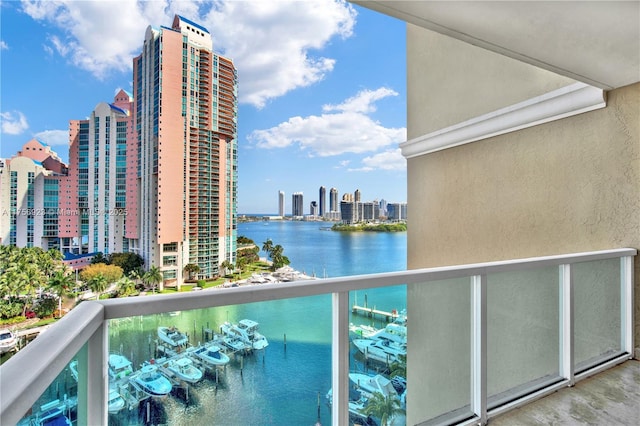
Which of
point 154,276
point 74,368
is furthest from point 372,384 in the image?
point 154,276

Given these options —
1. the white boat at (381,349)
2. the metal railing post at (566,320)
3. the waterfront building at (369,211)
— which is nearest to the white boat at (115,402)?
the white boat at (381,349)

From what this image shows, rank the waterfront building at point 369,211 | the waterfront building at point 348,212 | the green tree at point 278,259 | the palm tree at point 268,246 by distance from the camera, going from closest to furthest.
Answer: the waterfront building at point 369,211 → the waterfront building at point 348,212 → the green tree at point 278,259 → the palm tree at point 268,246

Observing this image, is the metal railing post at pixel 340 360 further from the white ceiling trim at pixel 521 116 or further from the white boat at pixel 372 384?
the white ceiling trim at pixel 521 116

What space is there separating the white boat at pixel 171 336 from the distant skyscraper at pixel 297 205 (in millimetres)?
23976

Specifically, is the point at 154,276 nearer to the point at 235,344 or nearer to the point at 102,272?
the point at 102,272

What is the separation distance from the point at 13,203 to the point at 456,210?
19.4 meters

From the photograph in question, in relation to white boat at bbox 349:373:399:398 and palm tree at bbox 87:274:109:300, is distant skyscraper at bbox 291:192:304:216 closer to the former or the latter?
palm tree at bbox 87:274:109:300

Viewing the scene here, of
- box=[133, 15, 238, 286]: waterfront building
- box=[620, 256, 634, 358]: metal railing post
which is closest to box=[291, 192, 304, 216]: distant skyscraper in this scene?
box=[133, 15, 238, 286]: waterfront building

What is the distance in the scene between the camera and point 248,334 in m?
1.35

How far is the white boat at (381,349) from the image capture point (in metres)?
1.68

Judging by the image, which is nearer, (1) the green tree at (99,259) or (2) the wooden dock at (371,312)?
(2) the wooden dock at (371,312)

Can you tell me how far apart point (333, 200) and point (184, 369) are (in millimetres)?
24444

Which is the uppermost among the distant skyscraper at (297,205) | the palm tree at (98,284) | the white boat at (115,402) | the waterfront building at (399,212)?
the distant skyscraper at (297,205)

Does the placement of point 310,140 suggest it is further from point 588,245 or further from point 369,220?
point 588,245
